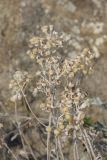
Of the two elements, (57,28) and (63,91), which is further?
(57,28)

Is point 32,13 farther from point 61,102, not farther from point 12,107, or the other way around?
point 61,102

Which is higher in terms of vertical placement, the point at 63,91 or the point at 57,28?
the point at 57,28

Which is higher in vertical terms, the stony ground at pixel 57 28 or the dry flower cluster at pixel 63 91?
the stony ground at pixel 57 28

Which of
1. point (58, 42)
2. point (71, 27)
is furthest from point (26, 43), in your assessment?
point (58, 42)

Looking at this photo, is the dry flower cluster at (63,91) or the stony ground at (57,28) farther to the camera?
the stony ground at (57,28)

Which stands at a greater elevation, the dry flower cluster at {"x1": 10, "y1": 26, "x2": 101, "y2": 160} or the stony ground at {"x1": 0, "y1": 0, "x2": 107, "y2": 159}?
the stony ground at {"x1": 0, "y1": 0, "x2": 107, "y2": 159}

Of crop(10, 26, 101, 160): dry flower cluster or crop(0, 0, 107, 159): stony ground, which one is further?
crop(0, 0, 107, 159): stony ground
